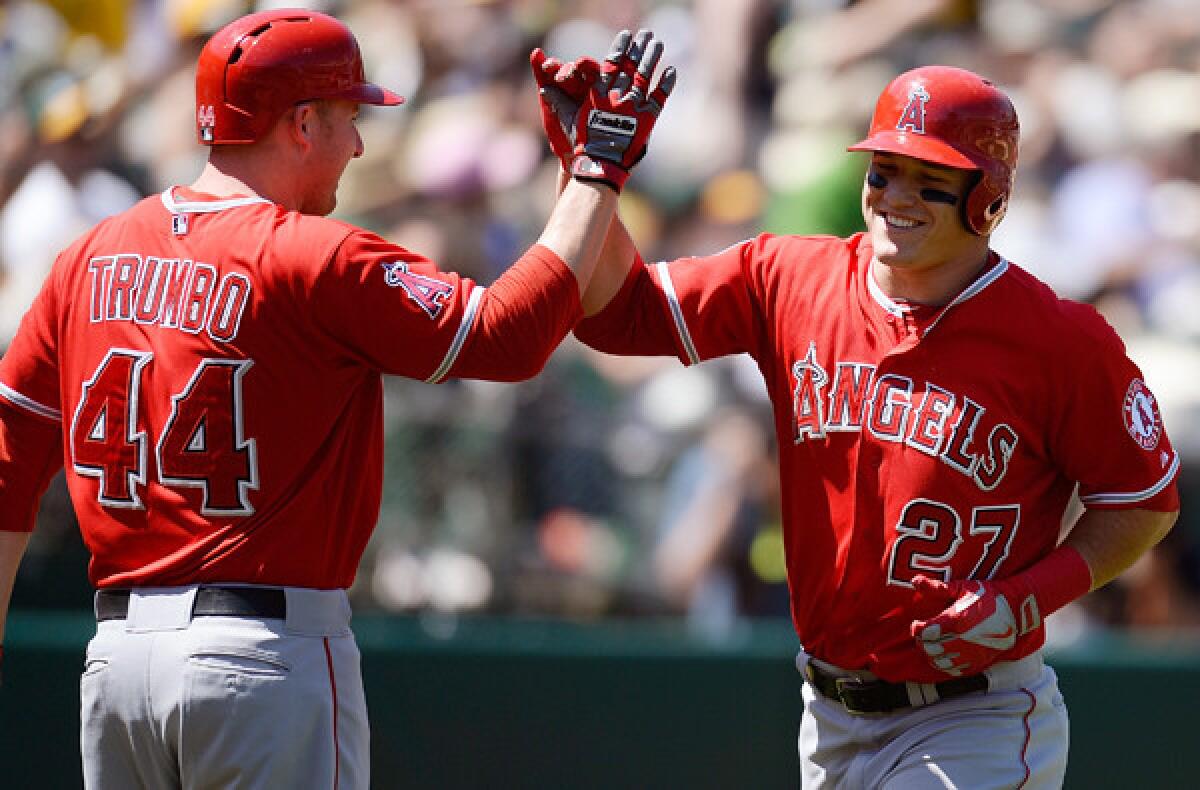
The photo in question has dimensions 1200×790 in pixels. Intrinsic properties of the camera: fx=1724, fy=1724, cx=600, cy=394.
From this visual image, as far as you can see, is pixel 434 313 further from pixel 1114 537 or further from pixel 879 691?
pixel 1114 537

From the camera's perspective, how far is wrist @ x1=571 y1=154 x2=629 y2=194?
3.53 meters

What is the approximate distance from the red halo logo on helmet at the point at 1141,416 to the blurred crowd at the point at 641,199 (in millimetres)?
3087

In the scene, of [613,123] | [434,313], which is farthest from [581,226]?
[434,313]

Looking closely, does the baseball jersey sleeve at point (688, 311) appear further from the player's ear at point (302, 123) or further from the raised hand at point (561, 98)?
the player's ear at point (302, 123)

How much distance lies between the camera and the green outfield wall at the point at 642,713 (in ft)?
19.7

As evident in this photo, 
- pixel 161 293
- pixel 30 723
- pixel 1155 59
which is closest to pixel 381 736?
pixel 30 723

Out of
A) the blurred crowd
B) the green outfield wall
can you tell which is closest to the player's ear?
the green outfield wall

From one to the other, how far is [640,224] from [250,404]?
16.2 feet

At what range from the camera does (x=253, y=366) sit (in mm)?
3275

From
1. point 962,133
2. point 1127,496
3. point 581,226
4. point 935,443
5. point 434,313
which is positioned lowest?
point 1127,496

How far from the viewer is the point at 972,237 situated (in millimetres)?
3664

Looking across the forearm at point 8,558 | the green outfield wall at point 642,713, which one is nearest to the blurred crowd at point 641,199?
the green outfield wall at point 642,713

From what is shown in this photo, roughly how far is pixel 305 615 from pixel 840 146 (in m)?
4.80

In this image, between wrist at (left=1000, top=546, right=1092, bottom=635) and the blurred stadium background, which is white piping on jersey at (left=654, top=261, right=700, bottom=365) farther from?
the blurred stadium background
